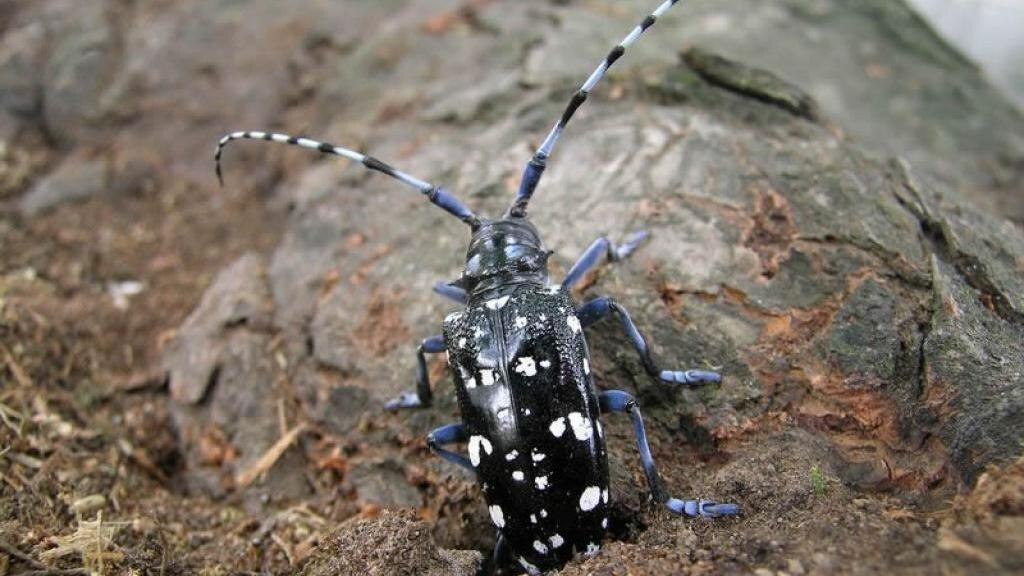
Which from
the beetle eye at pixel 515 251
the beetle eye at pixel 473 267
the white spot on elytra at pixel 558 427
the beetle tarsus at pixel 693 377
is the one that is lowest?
the white spot on elytra at pixel 558 427

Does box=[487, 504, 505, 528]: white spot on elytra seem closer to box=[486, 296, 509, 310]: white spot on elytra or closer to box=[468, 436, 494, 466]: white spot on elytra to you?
box=[468, 436, 494, 466]: white spot on elytra

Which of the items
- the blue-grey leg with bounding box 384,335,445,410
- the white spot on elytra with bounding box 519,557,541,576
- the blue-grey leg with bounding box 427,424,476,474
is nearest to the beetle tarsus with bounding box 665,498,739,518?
the white spot on elytra with bounding box 519,557,541,576

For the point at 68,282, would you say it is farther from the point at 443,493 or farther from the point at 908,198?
the point at 908,198

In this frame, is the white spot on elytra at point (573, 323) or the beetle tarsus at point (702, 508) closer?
the beetle tarsus at point (702, 508)

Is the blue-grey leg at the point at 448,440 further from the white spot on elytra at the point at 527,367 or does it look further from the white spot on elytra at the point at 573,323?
the white spot on elytra at the point at 573,323

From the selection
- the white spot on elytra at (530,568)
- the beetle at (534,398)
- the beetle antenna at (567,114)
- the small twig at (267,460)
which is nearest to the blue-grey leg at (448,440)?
the beetle at (534,398)

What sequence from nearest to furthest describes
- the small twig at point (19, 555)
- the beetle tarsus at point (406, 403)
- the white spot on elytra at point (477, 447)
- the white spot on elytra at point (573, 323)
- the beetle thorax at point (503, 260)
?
the small twig at point (19, 555) < the white spot on elytra at point (477, 447) < the white spot on elytra at point (573, 323) < the beetle thorax at point (503, 260) < the beetle tarsus at point (406, 403)

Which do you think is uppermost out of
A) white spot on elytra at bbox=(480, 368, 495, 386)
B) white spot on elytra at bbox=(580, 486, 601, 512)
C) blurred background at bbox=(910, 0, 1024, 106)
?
Result: blurred background at bbox=(910, 0, 1024, 106)

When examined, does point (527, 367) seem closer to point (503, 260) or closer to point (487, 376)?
point (487, 376)

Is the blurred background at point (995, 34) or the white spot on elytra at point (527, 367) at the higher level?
the blurred background at point (995, 34)
